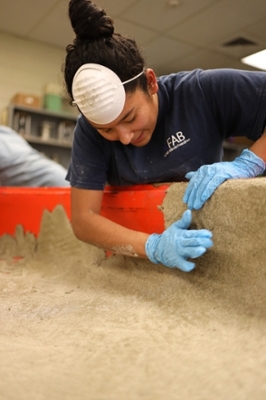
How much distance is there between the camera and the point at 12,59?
11.3 feet

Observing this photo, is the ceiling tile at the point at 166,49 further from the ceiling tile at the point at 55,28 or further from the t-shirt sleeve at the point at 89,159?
the t-shirt sleeve at the point at 89,159

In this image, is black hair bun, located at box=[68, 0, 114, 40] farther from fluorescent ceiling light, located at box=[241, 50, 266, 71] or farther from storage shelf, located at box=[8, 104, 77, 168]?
fluorescent ceiling light, located at box=[241, 50, 266, 71]

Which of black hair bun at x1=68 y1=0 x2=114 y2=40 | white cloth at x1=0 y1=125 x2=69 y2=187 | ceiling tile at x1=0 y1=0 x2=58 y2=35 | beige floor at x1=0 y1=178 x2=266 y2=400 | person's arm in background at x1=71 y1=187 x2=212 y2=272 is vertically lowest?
beige floor at x1=0 y1=178 x2=266 y2=400

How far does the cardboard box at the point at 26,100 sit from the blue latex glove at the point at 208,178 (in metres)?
2.94

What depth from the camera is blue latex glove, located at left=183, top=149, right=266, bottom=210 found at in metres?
0.75

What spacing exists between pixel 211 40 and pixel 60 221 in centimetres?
278

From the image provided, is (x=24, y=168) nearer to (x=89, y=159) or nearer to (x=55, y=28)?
(x=89, y=159)

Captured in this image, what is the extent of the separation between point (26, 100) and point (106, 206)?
266cm

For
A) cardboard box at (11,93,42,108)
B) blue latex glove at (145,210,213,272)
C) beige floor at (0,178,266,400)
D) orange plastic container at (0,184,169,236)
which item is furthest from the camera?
cardboard box at (11,93,42,108)

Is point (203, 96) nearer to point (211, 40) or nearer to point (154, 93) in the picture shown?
point (154, 93)

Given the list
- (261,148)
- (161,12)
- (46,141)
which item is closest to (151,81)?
(261,148)

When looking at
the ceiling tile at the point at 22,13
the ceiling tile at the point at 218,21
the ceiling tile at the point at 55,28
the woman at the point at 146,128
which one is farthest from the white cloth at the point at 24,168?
the ceiling tile at the point at 218,21

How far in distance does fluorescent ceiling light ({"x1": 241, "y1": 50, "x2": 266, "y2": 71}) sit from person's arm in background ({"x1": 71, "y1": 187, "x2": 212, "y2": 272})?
294 centimetres

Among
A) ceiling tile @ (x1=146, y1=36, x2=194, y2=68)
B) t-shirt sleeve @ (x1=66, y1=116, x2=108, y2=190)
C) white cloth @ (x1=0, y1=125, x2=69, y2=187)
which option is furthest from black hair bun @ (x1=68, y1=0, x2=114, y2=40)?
ceiling tile @ (x1=146, y1=36, x2=194, y2=68)
